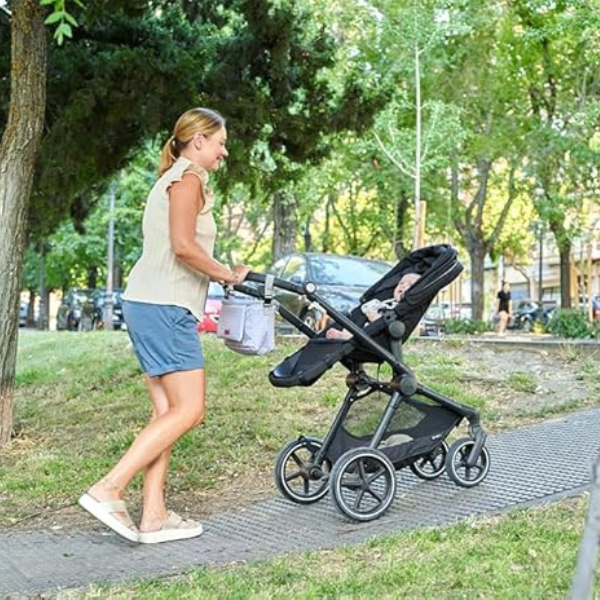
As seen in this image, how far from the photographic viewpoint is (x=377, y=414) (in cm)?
545

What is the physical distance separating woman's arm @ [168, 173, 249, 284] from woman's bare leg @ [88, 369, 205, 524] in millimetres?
521

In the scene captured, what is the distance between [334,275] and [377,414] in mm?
8392

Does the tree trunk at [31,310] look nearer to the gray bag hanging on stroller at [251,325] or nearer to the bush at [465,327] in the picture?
the bush at [465,327]

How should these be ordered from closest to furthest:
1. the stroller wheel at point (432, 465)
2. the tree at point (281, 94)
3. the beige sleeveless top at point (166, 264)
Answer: the beige sleeveless top at point (166, 264) → the stroller wheel at point (432, 465) → the tree at point (281, 94)

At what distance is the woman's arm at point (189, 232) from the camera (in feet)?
14.9

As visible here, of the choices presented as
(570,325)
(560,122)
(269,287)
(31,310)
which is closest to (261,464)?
(269,287)

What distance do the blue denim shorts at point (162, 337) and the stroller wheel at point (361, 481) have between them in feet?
2.97

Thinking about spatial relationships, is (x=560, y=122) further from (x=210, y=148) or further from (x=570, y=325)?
(x=210, y=148)

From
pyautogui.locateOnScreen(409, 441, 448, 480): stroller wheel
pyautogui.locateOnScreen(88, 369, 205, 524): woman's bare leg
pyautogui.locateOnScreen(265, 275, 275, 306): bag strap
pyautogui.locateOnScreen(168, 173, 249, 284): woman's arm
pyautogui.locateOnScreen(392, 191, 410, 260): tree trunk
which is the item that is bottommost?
pyautogui.locateOnScreen(409, 441, 448, 480): stroller wheel

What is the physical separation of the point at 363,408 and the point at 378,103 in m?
4.73

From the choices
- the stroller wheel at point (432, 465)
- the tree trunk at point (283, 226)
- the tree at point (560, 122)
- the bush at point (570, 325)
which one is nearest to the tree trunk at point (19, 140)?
the stroller wheel at point (432, 465)

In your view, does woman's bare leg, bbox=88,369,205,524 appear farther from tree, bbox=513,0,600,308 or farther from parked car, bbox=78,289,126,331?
parked car, bbox=78,289,126,331

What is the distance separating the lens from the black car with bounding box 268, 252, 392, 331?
1285cm

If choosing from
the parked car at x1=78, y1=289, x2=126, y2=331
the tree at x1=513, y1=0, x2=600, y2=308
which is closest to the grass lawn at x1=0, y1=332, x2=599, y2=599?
the tree at x1=513, y1=0, x2=600, y2=308
